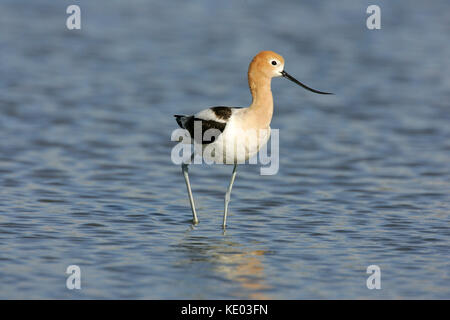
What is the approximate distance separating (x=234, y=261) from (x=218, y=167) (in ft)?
12.8

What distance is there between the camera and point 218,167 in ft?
36.5

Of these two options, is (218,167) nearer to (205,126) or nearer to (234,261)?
(205,126)

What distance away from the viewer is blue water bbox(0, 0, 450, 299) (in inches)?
277

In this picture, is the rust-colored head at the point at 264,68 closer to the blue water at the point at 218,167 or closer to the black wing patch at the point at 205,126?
the black wing patch at the point at 205,126

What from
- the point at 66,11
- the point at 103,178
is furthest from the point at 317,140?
the point at 66,11

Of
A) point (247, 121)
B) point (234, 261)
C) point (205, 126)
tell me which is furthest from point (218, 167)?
point (234, 261)

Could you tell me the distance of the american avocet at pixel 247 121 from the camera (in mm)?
7895

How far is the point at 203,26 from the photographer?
1900 cm

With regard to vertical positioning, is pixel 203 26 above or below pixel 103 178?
above

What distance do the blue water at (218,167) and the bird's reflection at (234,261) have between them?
0.03 metres
